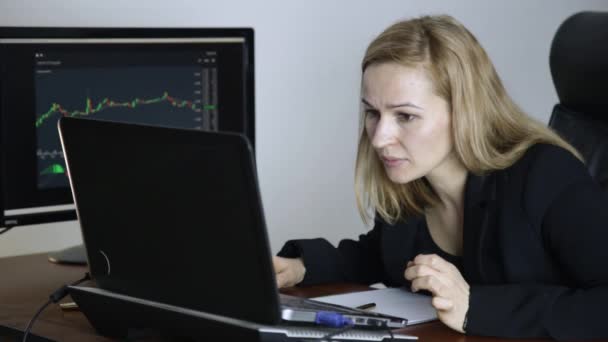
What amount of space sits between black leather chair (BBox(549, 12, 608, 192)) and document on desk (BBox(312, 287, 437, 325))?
1.60 ft

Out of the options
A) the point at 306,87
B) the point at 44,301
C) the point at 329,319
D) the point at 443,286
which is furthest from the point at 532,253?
the point at 306,87

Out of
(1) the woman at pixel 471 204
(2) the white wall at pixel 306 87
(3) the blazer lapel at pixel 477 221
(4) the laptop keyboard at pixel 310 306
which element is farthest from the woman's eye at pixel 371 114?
(2) the white wall at pixel 306 87

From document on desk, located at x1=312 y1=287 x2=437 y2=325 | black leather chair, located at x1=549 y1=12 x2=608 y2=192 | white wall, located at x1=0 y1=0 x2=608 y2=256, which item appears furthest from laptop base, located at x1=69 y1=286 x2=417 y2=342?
white wall, located at x1=0 y1=0 x2=608 y2=256

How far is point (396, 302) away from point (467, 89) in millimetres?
353

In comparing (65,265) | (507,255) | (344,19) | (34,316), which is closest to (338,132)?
(344,19)

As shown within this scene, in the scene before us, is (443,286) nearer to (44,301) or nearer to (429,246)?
(429,246)

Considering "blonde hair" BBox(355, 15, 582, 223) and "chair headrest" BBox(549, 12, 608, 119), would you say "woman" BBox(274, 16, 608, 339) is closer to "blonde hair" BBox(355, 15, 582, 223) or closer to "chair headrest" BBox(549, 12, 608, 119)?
"blonde hair" BBox(355, 15, 582, 223)

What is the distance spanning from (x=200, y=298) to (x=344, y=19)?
163 centimetres

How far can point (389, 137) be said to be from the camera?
4.99 feet

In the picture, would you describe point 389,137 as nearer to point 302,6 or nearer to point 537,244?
point 537,244

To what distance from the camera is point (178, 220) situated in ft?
3.75

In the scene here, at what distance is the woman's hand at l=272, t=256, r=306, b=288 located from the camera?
161 cm

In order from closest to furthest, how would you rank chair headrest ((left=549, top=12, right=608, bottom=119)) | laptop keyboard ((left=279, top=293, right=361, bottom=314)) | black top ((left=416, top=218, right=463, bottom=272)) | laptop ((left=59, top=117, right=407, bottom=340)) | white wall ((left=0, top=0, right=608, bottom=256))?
laptop ((left=59, top=117, right=407, bottom=340)) → laptop keyboard ((left=279, top=293, right=361, bottom=314)) → black top ((left=416, top=218, right=463, bottom=272)) → chair headrest ((left=549, top=12, right=608, bottom=119)) → white wall ((left=0, top=0, right=608, bottom=256))

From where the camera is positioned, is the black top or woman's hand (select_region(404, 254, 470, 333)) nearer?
woman's hand (select_region(404, 254, 470, 333))
